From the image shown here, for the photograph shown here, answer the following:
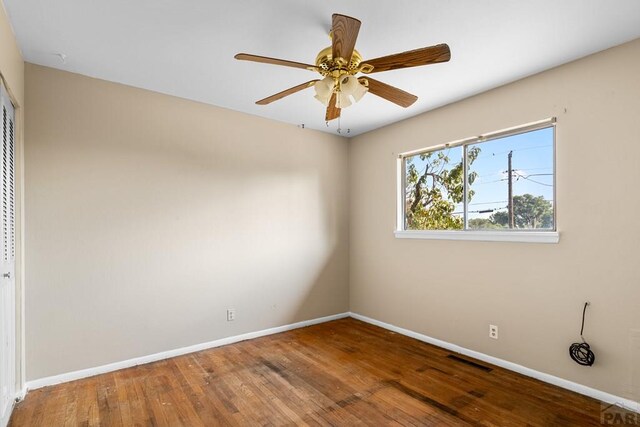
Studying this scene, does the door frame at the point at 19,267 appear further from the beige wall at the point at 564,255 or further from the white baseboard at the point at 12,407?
the beige wall at the point at 564,255

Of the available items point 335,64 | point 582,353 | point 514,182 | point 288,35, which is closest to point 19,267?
point 288,35

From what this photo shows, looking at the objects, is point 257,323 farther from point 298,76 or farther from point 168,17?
point 168,17

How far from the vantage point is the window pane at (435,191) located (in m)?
3.47

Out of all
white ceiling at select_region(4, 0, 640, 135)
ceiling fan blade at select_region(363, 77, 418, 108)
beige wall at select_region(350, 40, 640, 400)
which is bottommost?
beige wall at select_region(350, 40, 640, 400)

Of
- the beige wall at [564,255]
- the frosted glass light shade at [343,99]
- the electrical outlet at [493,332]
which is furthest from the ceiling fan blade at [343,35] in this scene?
the electrical outlet at [493,332]

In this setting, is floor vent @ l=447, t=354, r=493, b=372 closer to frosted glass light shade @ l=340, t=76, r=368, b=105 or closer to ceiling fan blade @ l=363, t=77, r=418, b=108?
ceiling fan blade @ l=363, t=77, r=418, b=108

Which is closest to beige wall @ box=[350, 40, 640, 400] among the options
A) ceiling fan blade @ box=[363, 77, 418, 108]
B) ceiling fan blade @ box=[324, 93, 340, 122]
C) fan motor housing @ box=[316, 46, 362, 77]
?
ceiling fan blade @ box=[363, 77, 418, 108]

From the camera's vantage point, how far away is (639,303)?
223 centimetres

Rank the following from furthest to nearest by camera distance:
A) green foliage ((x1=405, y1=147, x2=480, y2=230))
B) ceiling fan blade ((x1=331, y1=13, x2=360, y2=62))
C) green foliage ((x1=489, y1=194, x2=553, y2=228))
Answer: green foliage ((x1=405, y1=147, x2=480, y2=230)) < green foliage ((x1=489, y1=194, x2=553, y2=228)) < ceiling fan blade ((x1=331, y1=13, x2=360, y2=62))

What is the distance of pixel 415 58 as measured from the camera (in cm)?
184

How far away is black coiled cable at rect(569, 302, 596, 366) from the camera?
2410 mm

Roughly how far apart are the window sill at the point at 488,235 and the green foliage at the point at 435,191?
0.13 m

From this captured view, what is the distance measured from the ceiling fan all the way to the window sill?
4.96 ft

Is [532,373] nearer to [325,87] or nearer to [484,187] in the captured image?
[484,187]
